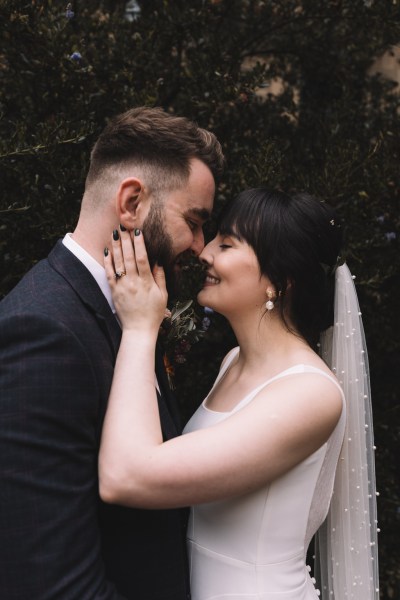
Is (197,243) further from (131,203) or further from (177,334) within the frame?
(177,334)

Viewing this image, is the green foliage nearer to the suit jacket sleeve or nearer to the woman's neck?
the woman's neck

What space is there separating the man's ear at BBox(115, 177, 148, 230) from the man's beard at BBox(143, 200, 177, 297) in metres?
0.03

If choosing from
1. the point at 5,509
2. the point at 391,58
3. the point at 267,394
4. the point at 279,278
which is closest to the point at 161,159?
the point at 279,278

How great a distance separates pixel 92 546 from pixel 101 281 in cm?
87

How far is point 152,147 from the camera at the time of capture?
2197 mm

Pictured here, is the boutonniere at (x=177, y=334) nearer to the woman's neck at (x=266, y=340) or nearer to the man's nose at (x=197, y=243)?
the woman's neck at (x=266, y=340)

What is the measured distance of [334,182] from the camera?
138 inches

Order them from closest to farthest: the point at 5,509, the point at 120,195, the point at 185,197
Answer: the point at 5,509, the point at 120,195, the point at 185,197

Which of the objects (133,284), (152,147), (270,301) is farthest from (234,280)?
(152,147)

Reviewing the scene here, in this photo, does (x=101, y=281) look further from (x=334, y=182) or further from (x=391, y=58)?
(x=391, y=58)

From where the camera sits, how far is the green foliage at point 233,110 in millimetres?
3271

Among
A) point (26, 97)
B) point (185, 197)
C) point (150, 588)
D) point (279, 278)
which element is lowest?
Answer: point (150, 588)

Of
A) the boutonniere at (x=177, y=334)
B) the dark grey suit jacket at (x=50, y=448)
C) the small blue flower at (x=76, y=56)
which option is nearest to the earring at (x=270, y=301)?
the boutonniere at (x=177, y=334)

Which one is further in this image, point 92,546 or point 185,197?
point 185,197
